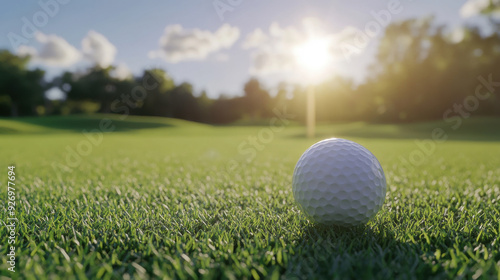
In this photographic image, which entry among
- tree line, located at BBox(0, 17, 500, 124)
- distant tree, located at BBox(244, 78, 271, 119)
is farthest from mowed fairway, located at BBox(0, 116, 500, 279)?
distant tree, located at BBox(244, 78, 271, 119)

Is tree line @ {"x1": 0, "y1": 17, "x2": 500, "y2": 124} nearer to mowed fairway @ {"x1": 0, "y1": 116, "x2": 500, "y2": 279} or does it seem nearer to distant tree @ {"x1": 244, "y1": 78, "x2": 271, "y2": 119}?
distant tree @ {"x1": 244, "y1": 78, "x2": 271, "y2": 119}

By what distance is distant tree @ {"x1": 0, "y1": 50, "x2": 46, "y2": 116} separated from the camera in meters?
39.2

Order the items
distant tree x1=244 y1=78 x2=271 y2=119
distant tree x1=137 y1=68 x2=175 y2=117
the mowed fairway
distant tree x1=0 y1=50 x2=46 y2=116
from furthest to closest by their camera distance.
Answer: distant tree x1=244 y1=78 x2=271 y2=119, distant tree x1=137 y1=68 x2=175 y2=117, distant tree x1=0 y1=50 x2=46 y2=116, the mowed fairway

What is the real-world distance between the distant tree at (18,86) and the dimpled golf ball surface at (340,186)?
48.4 meters

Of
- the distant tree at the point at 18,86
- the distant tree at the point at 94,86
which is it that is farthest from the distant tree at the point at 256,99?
the distant tree at the point at 18,86

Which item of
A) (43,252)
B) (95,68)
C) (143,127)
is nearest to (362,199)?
(43,252)

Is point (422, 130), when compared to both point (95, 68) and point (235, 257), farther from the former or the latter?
point (95, 68)

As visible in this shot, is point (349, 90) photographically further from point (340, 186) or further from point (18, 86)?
point (340, 186)

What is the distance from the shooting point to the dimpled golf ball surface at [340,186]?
1.88 m

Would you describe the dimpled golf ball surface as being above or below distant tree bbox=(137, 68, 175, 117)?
below

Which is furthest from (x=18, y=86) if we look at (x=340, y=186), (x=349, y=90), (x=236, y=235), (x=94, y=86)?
(x=340, y=186)

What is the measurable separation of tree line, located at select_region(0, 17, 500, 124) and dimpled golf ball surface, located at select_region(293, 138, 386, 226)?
31698 millimetres

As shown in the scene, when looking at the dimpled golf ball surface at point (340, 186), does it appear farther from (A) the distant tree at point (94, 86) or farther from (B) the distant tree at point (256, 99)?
(B) the distant tree at point (256, 99)

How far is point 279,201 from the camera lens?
257 cm
